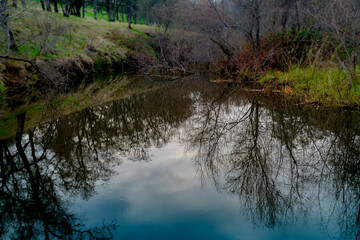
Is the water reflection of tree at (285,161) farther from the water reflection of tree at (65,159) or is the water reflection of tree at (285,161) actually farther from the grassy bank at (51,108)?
the grassy bank at (51,108)

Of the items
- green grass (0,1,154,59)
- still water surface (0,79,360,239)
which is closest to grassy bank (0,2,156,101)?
green grass (0,1,154,59)

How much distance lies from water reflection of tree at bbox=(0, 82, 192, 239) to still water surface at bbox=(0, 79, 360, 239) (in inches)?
0.6

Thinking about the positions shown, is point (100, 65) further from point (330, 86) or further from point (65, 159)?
point (65, 159)

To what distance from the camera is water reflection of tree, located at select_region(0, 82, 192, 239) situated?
8.54 ft

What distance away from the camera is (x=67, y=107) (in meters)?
7.50

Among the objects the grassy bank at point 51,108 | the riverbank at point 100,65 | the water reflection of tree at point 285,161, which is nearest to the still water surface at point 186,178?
the water reflection of tree at point 285,161

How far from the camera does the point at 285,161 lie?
383cm

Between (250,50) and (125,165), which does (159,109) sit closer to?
(125,165)

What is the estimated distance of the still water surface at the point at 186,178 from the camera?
254 cm

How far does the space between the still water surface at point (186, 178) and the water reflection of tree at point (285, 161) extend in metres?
0.01

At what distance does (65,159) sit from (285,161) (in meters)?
3.21

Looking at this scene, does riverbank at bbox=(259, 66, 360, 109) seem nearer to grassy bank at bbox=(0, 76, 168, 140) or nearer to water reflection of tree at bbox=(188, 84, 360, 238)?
water reflection of tree at bbox=(188, 84, 360, 238)

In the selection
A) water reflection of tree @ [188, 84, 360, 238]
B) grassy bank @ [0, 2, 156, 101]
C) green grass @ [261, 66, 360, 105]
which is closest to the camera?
water reflection of tree @ [188, 84, 360, 238]

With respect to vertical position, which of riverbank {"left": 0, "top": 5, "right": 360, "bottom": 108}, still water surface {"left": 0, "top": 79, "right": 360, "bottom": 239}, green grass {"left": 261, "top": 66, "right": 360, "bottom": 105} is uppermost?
riverbank {"left": 0, "top": 5, "right": 360, "bottom": 108}
